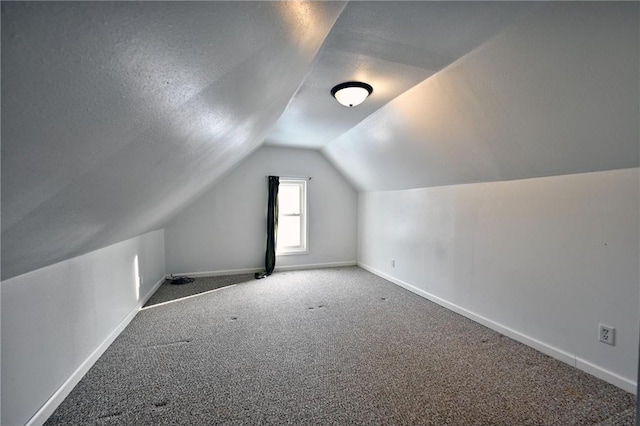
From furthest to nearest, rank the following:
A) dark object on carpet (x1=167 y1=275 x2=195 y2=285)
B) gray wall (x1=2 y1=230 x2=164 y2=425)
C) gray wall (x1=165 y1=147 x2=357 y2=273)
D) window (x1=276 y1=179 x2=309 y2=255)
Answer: window (x1=276 y1=179 x2=309 y2=255) → gray wall (x1=165 y1=147 x2=357 y2=273) → dark object on carpet (x1=167 y1=275 x2=195 y2=285) → gray wall (x1=2 y1=230 x2=164 y2=425)

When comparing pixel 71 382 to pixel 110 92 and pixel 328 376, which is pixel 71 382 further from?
pixel 110 92

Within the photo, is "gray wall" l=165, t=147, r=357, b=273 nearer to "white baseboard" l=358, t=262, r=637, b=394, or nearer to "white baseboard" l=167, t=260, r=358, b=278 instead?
"white baseboard" l=167, t=260, r=358, b=278

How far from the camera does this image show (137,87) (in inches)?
32.1

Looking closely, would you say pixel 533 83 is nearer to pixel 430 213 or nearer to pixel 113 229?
pixel 430 213

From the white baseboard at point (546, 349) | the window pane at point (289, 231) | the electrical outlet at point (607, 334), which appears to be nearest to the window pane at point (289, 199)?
the window pane at point (289, 231)

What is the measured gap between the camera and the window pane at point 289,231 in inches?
207

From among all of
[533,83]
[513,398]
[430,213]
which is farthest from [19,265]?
[430,213]

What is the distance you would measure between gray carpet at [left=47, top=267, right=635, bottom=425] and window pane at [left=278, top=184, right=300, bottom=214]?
96.2 inches

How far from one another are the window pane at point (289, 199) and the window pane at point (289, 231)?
13 centimetres

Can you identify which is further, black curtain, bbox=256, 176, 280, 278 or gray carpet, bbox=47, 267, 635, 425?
black curtain, bbox=256, 176, 280, 278

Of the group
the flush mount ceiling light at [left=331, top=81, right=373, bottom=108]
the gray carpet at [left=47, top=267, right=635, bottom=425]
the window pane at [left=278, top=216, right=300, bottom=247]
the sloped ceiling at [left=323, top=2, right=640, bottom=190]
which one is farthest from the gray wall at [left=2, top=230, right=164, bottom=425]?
the sloped ceiling at [left=323, top=2, right=640, bottom=190]

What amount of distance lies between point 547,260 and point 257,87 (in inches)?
99.4

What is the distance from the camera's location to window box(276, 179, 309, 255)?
5.21 m

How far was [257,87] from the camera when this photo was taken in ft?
5.07
